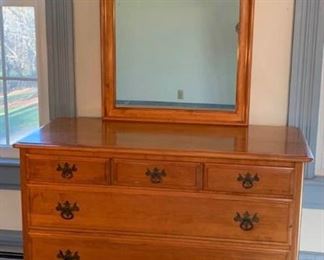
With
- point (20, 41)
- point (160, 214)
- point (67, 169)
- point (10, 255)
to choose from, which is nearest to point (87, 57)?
point (20, 41)

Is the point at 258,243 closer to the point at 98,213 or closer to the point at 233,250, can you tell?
the point at 233,250

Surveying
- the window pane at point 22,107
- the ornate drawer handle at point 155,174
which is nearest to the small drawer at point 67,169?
the ornate drawer handle at point 155,174

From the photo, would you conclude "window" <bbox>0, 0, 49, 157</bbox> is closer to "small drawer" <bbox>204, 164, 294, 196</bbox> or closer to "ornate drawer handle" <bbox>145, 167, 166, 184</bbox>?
"ornate drawer handle" <bbox>145, 167, 166, 184</bbox>

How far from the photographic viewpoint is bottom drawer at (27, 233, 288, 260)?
6.60 ft

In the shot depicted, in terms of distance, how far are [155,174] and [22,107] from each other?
3.40 feet

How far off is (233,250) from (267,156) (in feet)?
1.31

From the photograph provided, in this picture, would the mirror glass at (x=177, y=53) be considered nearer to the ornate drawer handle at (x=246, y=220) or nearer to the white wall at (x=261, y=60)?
the white wall at (x=261, y=60)

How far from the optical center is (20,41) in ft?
8.55

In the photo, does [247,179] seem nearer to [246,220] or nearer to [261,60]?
[246,220]

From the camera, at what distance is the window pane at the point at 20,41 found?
257cm

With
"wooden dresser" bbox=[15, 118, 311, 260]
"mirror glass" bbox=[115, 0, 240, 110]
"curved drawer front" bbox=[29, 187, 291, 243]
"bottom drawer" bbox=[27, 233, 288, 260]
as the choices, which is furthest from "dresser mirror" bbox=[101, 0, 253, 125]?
"bottom drawer" bbox=[27, 233, 288, 260]

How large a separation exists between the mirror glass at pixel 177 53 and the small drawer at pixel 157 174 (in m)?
0.49

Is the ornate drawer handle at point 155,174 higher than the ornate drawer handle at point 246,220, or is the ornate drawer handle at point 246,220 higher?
the ornate drawer handle at point 155,174

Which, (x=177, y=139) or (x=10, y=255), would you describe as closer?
(x=177, y=139)
